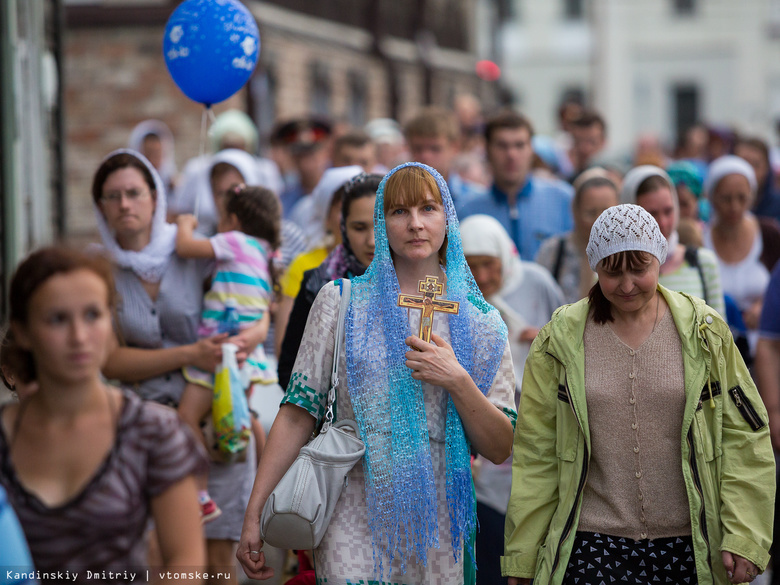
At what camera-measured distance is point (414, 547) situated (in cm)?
363

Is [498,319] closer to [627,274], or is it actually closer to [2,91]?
[627,274]

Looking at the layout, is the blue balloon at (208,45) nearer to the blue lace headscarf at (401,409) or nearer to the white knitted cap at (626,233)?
the blue lace headscarf at (401,409)

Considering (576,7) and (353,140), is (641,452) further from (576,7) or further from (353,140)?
(576,7)

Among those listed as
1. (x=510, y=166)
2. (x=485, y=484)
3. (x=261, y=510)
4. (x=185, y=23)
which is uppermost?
(x=185, y=23)

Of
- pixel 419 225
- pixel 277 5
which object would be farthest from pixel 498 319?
pixel 277 5

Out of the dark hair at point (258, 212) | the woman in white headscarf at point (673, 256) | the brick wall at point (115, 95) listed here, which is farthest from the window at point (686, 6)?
the dark hair at point (258, 212)

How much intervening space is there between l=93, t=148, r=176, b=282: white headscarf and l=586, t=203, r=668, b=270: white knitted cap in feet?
7.14

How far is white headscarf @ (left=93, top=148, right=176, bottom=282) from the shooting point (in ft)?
16.5

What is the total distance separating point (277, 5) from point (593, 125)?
1363cm

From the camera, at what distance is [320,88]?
25.2 m

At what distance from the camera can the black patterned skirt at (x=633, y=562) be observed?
3719 mm

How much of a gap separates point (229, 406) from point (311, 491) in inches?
59.2

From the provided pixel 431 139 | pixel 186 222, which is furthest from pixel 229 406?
pixel 431 139

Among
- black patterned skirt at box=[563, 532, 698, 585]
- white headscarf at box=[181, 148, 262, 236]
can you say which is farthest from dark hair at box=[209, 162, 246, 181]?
black patterned skirt at box=[563, 532, 698, 585]
